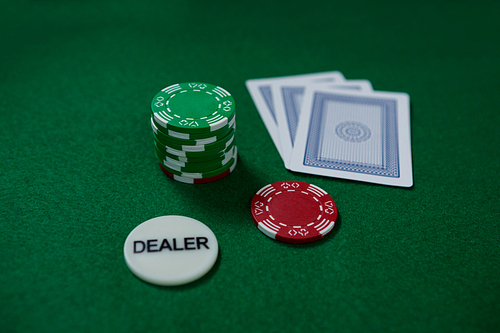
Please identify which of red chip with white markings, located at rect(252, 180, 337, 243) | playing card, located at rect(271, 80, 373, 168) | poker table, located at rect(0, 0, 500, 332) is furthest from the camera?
playing card, located at rect(271, 80, 373, 168)

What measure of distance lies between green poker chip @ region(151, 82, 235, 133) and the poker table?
0.30m

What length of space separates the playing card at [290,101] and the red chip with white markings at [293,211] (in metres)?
0.20

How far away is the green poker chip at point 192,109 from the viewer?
1540 mm

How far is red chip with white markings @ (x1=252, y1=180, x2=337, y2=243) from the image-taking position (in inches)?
60.0

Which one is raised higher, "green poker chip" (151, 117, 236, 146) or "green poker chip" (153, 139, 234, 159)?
"green poker chip" (151, 117, 236, 146)

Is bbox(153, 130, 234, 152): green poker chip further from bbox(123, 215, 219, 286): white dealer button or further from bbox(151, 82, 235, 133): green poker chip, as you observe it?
bbox(123, 215, 219, 286): white dealer button

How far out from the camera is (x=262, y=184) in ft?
5.79

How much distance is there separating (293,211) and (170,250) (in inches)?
18.7

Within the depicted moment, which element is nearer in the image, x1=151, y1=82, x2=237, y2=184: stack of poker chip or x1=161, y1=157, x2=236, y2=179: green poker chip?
x1=151, y1=82, x2=237, y2=184: stack of poker chip

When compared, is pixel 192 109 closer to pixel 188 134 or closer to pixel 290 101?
pixel 188 134

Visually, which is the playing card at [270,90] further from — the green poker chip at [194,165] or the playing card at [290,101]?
the green poker chip at [194,165]

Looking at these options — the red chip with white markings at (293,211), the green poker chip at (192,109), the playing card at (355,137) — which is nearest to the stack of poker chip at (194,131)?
the green poker chip at (192,109)

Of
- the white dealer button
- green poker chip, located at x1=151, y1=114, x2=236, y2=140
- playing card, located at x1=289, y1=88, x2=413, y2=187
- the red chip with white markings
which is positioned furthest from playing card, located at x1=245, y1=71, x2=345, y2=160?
the white dealer button

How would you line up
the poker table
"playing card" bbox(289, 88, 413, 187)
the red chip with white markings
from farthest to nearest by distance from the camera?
"playing card" bbox(289, 88, 413, 187)
the red chip with white markings
the poker table
